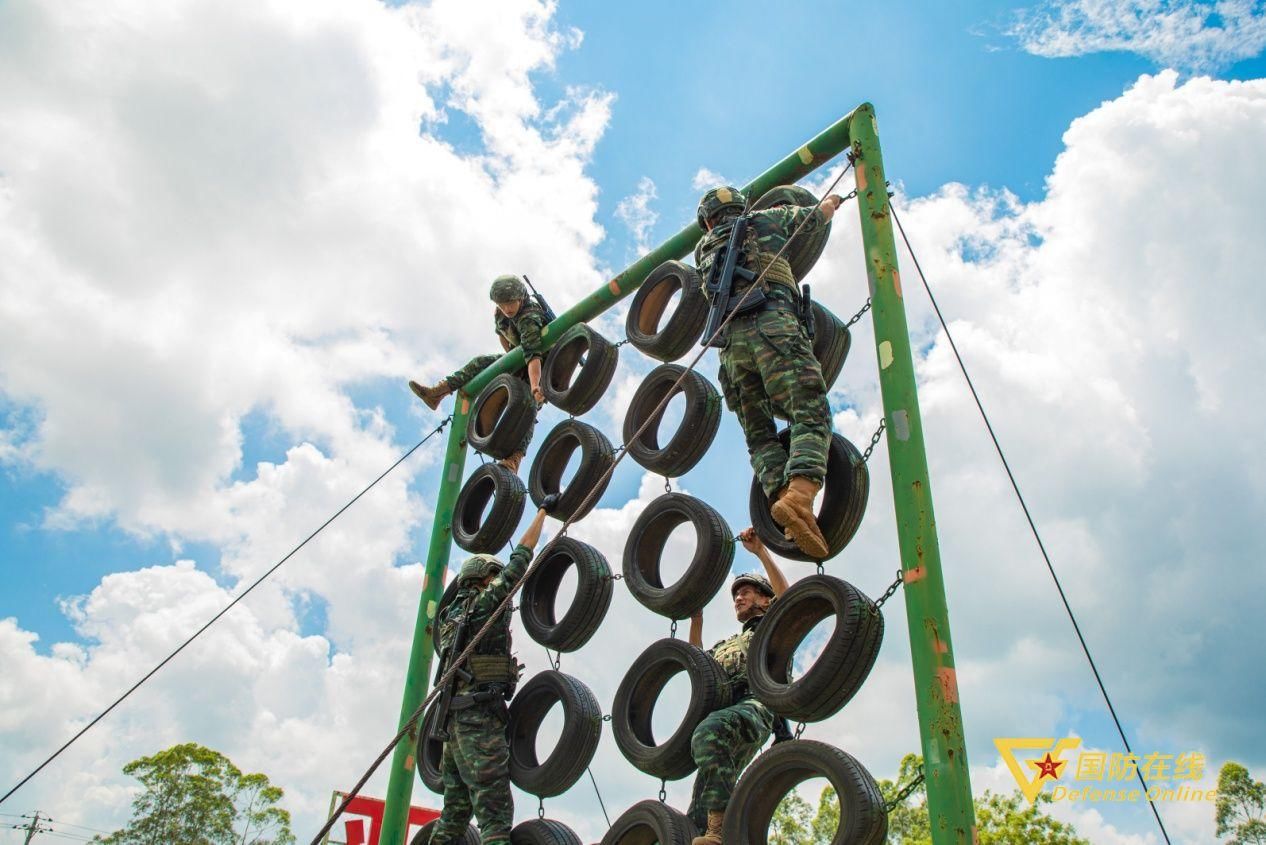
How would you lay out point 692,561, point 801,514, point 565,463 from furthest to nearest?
point 565,463 < point 692,561 < point 801,514

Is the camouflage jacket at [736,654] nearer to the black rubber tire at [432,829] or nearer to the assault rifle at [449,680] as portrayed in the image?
the assault rifle at [449,680]

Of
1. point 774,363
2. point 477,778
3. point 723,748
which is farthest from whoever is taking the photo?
point 477,778

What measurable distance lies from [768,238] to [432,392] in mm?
4392

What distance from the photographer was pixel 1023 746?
7.48m

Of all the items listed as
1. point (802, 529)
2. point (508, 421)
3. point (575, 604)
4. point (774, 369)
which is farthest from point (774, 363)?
point (508, 421)

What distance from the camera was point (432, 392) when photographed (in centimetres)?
846

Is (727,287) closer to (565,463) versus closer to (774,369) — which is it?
(774,369)

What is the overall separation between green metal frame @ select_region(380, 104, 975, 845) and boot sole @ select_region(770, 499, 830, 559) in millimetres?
408

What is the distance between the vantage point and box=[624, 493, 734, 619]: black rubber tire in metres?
4.92

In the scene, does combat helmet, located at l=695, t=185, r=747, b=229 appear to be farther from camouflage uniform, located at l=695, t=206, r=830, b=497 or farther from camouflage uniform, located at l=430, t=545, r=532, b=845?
camouflage uniform, located at l=430, t=545, r=532, b=845

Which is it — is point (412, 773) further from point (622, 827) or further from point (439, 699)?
point (622, 827)

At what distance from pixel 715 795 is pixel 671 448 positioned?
2.10m

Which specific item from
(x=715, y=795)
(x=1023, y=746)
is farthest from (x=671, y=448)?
(x=1023, y=746)

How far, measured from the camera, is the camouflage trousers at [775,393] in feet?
13.9
